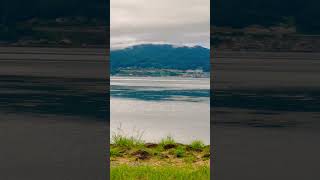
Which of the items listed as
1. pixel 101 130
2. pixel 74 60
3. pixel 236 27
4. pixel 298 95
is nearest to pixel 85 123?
pixel 101 130

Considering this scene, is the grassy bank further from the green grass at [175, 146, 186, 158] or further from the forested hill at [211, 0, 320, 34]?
the forested hill at [211, 0, 320, 34]

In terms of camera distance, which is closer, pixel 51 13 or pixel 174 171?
pixel 51 13

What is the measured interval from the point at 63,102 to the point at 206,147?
165 inches

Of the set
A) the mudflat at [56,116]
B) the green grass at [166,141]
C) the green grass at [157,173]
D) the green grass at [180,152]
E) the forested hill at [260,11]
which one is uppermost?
the forested hill at [260,11]

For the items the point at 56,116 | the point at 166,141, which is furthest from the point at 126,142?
the point at 56,116

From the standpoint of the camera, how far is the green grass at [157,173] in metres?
6.55

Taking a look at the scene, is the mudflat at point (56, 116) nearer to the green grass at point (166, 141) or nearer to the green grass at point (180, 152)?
the green grass at point (180, 152)

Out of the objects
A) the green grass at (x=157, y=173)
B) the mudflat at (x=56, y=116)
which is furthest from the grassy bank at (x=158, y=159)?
the mudflat at (x=56, y=116)

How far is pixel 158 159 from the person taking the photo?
25.6 ft

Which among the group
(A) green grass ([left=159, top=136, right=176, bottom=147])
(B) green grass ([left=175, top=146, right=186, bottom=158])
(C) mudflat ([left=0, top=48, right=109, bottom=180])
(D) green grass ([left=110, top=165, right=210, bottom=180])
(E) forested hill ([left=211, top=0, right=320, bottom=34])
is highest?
(E) forested hill ([left=211, top=0, right=320, bottom=34])

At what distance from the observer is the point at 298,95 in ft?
15.9

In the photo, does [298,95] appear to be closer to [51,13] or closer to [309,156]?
[309,156]

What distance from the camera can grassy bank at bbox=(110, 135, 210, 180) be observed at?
263 inches

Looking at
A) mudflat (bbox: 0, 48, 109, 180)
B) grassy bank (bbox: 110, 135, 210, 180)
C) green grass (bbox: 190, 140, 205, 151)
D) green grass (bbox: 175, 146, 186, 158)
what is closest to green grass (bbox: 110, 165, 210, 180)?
grassy bank (bbox: 110, 135, 210, 180)
